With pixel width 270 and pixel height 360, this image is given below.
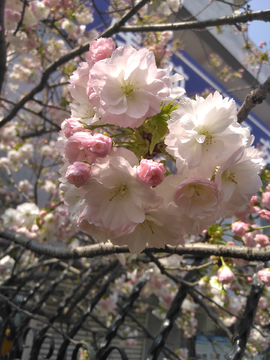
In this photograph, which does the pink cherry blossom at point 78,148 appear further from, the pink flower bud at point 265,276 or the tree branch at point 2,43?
the tree branch at point 2,43

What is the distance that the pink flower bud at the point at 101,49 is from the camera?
63 cm

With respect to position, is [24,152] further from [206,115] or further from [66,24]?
[206,115]

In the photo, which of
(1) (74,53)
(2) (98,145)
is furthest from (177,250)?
(1) (74,53)

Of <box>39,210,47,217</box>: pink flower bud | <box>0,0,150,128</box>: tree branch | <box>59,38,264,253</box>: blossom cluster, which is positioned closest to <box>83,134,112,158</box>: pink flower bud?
<box>59,38,264,253</box>: blossom cluster

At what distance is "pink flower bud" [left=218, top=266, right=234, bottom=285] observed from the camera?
50.1 inches

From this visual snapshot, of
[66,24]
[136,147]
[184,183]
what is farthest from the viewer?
[66,24]

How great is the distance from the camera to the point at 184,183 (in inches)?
19.5

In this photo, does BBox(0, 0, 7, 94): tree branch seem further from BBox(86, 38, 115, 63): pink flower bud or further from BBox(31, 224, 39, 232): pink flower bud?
BBox(86, 38, 115, 63): pink flower bud

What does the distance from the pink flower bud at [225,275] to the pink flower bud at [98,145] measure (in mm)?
1041

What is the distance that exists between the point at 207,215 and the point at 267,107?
3.42 ft

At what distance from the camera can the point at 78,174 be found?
1.66ft

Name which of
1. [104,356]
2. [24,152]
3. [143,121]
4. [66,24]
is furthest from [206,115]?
[24,152]

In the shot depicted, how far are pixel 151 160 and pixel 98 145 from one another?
0.12 meters

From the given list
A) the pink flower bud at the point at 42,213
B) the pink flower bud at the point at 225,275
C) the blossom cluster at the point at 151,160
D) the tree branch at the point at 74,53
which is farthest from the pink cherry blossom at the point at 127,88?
the pink flower bud at the point at 42,213
